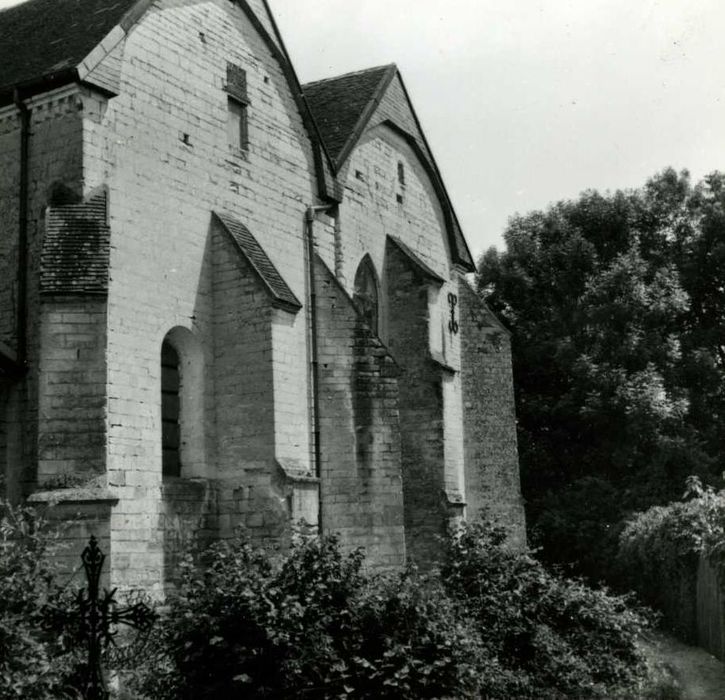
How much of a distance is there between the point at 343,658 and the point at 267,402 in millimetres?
5816

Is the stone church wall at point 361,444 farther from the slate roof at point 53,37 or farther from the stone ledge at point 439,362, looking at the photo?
the slate roof at point 53,37

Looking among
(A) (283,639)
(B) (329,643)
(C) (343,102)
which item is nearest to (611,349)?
(C) (343,102)

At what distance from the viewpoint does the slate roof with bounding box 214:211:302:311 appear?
1584 centimetres

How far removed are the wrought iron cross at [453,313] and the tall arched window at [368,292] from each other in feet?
9.55

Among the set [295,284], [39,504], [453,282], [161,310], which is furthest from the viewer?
[453,282]

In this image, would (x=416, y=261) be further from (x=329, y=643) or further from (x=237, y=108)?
(x=329, y=643)

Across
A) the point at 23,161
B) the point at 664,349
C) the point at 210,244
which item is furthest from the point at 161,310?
the point at 664,349

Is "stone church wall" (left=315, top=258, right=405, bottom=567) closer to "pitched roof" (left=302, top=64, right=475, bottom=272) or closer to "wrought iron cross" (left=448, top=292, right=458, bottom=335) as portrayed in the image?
"pitched roof" (left=302, top=64, right=475, bottom=272)

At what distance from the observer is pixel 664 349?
104 feet

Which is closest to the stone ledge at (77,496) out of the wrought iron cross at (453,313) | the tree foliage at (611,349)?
the wrought iron cross at (453,313)

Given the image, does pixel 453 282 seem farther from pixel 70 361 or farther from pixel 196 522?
pixel 70 361

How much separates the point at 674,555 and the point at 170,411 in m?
11.1

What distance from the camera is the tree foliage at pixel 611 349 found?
30484 mm

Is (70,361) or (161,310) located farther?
(161,310)
